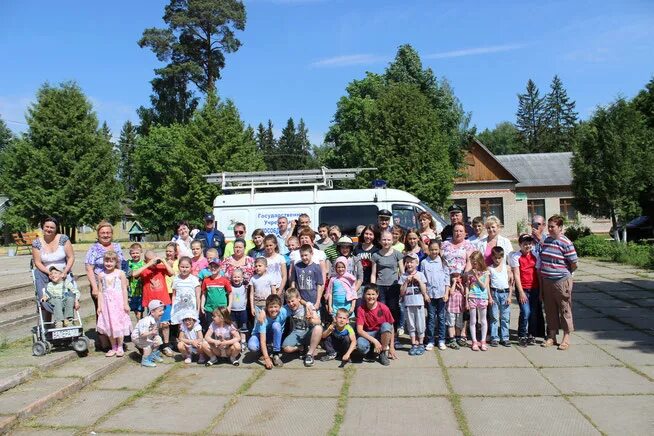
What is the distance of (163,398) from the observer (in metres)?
5.67

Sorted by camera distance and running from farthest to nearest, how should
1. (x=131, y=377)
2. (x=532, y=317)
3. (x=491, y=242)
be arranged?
(x=491, y=242), (x=532, y=317), (x=131, y=377)

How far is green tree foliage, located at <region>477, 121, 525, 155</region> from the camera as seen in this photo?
318 feet

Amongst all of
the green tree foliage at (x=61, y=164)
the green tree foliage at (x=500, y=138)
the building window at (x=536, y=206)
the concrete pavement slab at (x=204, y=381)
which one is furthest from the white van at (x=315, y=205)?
the green tree foliage at (x=500, y=138)

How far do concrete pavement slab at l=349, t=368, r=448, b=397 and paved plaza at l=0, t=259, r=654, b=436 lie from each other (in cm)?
1

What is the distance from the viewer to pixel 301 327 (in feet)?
23.4

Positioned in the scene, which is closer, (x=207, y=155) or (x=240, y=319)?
(x=240, y=319)

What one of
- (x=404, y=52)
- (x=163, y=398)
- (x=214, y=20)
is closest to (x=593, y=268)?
(x=163, y=398)

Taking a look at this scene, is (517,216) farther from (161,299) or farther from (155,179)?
(161,299)

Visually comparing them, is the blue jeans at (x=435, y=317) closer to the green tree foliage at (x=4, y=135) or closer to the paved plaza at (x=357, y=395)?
the paved plaza at (x=357, y=395)

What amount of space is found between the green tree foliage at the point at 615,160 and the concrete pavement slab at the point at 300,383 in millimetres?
17152

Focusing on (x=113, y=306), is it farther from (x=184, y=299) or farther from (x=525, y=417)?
(x=525, y=417)

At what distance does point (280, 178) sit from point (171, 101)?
3518 centimetres

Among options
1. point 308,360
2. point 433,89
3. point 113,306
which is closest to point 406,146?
point 433,89

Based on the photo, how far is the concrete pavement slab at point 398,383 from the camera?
568cm
